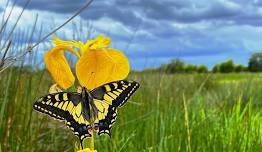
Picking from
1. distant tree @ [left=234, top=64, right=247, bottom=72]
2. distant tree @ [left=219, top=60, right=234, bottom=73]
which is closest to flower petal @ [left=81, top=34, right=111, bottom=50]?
distant tree @ [left=219, top=60, right=234, bottom=73]

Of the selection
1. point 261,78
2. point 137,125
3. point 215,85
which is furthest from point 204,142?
point 215,85

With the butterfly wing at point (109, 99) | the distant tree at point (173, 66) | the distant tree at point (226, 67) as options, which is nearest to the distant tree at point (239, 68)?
the distant tree at point (226, 67)

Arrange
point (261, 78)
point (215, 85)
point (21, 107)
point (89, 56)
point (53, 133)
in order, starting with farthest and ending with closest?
1. point (215, 85)
2. point (261, 78)
3. point (53, 133)
4. point (21, 107)
5. point (89, 56)

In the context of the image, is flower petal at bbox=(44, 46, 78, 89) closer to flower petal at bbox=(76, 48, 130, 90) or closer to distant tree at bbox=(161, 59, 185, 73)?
flower petal at bbox=(76, 48, 130, 90)

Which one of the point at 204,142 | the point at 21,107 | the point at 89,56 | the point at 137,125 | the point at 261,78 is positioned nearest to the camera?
the point at 89,56

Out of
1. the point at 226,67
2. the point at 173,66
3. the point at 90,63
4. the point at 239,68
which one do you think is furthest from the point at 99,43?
the point at 239,68

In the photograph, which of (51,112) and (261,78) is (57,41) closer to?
(51,112)
